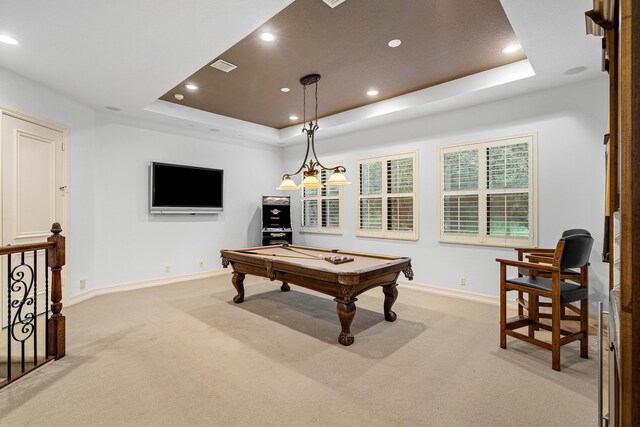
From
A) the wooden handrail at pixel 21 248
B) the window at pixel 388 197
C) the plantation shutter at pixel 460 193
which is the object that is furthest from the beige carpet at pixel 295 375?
the window at pixel 388 197

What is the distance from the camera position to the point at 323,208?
21.7ft

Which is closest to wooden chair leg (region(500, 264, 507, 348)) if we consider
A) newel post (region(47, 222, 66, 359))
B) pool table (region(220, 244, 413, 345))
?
pool table (region(220, 244, 413, 345))

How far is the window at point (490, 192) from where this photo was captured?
410 cm

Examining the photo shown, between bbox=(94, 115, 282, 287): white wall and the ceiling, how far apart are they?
67 cm

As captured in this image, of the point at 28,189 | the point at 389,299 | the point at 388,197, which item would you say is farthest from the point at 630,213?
the point at 28,189

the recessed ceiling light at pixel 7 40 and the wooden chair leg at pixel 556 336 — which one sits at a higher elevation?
the recessed ceiling light at pixel 7 40

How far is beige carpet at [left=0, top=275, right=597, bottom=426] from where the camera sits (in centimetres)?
196

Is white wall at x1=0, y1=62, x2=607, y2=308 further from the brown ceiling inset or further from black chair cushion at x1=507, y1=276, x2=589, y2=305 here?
black chair cushion at x1=507, y1=276, x2=589, y2=305

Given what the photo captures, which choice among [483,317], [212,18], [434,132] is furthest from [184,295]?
[434,132]

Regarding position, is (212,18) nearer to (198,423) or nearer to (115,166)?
(198,423)

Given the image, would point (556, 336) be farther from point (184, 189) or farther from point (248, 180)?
point (248, 180)

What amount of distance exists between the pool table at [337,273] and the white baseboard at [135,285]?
A: 194 cm

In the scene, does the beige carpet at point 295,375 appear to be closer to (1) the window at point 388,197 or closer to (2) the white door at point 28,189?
(2) the white door at point 28,189

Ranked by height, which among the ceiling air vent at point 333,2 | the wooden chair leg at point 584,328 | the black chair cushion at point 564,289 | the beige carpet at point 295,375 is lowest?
the beige carpet at point 295,375
